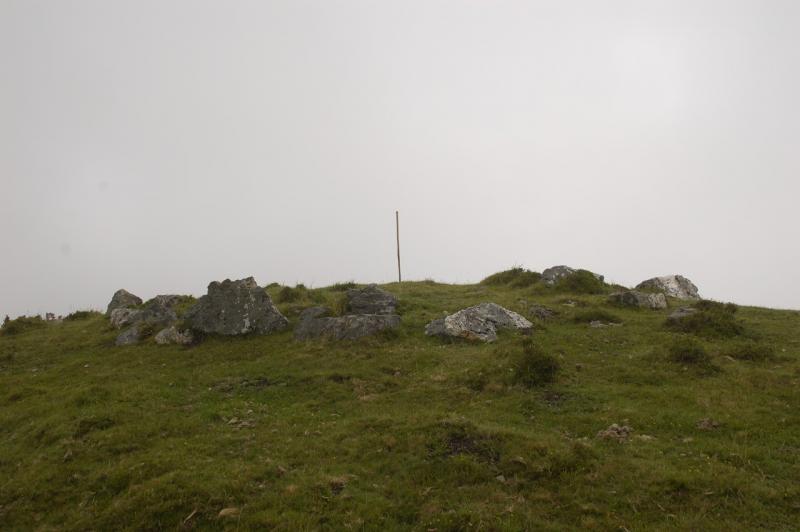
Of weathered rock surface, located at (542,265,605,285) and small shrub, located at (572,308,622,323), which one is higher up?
weathered rock surface, located at (542,265,605,285)

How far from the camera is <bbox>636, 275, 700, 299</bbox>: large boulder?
3369 cm

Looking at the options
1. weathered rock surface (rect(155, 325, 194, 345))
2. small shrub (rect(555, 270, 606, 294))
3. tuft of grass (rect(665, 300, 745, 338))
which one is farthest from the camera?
small shrub (rect(555, 270, 606, 294))

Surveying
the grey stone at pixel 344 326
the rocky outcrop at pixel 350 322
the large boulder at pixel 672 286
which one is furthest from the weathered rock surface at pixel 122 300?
the large boulder at pixel 672 286

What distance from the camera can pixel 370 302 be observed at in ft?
92.0

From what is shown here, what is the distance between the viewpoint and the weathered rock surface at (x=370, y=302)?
2753cm

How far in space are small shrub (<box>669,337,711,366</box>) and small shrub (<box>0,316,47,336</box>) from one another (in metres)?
34.5

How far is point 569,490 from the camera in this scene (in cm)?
1145

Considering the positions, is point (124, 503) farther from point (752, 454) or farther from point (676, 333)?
point (676, 333)

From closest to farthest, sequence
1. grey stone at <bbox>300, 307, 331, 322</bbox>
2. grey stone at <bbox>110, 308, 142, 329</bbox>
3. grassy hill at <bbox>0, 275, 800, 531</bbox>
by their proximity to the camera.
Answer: grassy hill at <bbox>0, 275, 800, 531</bbox>, grey stone at <bbox>300, 307, 331, 322</bbox>, grey stone at <bbox>110, 308, 142, 329</bbox>

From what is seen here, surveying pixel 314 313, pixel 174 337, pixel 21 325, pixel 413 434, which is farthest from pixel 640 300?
pixel 21 325

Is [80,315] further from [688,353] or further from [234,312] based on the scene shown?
[688,353]

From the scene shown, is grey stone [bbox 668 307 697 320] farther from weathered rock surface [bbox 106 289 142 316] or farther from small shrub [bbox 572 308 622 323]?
weathered rock surface [bbox 106 289 142 316]

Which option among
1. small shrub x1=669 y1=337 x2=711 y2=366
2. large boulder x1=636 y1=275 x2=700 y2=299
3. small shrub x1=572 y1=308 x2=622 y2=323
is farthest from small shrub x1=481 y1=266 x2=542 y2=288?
small shrub x1=669 y1=337 x2=711 y2=366

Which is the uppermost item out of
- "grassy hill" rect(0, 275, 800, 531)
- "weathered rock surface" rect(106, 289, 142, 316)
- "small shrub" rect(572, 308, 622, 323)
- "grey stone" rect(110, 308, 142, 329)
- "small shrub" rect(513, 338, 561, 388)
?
"weathered rock surface" rect(106, 289, 142, 316)
